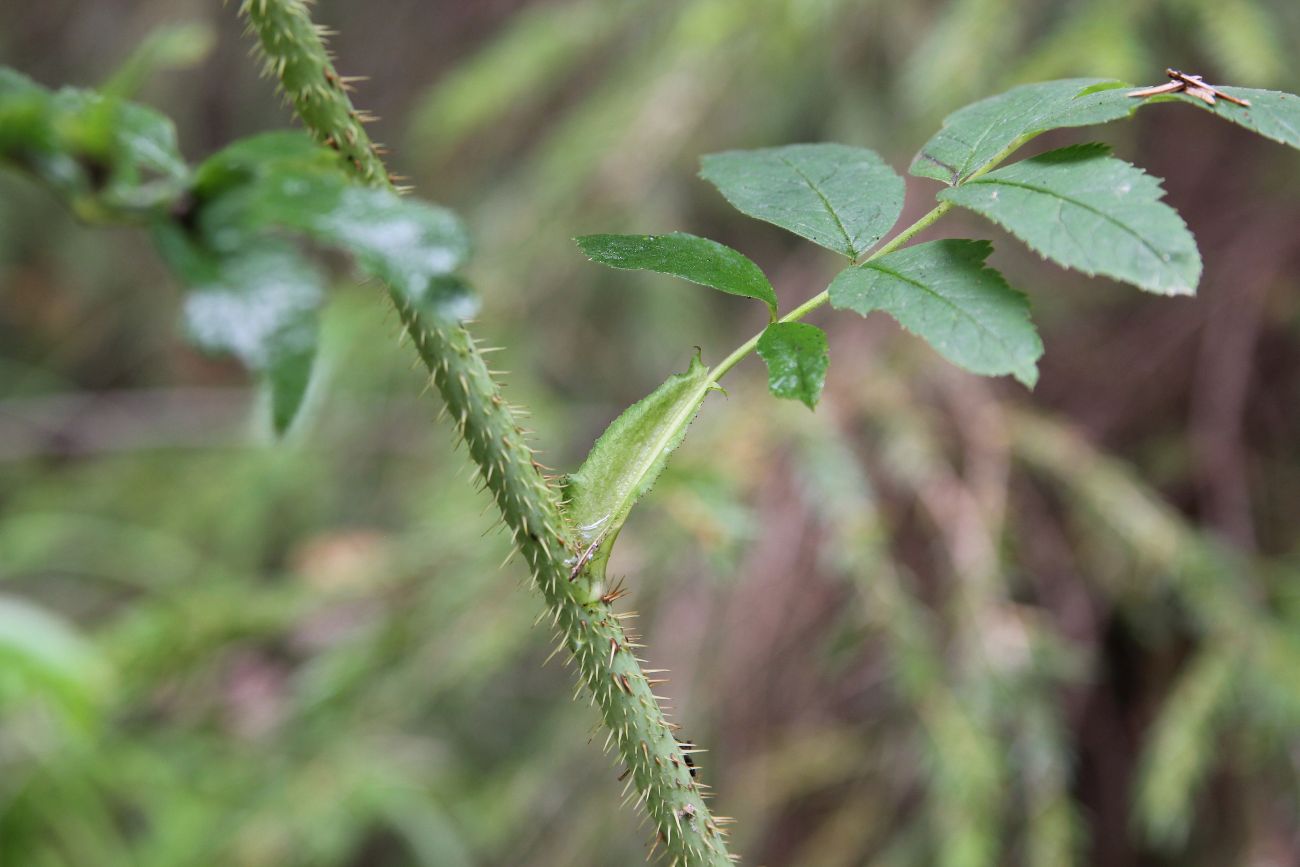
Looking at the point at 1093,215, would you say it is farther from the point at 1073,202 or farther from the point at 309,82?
the point at 309,82

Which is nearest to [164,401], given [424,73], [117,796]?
[117,796]

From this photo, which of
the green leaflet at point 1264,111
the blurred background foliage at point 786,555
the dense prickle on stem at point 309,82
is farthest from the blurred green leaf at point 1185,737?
the dense prickle on stem at point 309,82

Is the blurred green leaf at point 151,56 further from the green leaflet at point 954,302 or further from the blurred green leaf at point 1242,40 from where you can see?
the blurred green leaf at point 1242,40

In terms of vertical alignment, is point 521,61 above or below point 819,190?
below

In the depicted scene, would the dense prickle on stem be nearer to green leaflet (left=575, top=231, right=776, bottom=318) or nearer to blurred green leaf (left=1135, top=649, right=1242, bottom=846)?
green leaflet (left=575, top=231, right=776, bottom=318)

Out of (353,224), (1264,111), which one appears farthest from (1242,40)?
(353,224)

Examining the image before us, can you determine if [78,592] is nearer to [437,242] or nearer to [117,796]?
[117,796]
